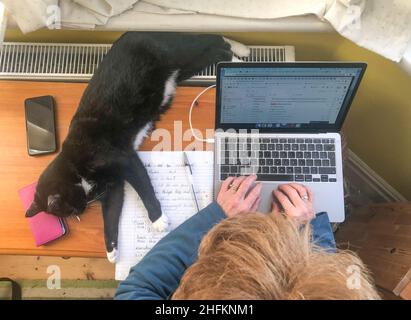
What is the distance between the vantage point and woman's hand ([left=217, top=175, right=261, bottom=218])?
2.71 ft

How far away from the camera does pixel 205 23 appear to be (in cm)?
90

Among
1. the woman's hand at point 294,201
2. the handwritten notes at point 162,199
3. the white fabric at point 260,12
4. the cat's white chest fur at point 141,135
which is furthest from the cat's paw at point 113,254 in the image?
the white fabric at point 260,12

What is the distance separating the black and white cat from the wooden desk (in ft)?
0.09

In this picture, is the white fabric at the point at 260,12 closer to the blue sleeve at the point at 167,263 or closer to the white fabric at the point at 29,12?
the white fabric at the point at 29,12

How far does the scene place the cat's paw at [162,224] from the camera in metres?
0.86

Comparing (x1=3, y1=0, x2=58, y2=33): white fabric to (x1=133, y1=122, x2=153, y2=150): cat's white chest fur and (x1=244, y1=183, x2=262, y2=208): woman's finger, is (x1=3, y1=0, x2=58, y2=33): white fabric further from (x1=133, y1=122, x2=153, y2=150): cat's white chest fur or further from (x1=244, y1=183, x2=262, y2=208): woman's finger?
(x1=244, y1=183, x2=262, y2=208): woman's finger

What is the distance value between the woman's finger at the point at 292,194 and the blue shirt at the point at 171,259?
0.06m

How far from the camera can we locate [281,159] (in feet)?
2.96

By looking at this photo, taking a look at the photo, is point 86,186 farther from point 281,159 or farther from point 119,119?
point 281,159

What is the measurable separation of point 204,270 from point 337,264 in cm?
18

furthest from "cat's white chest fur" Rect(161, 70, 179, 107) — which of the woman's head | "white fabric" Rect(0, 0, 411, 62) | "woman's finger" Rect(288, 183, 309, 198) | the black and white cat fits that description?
the woman's head

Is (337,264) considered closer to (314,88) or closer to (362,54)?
(314,88)

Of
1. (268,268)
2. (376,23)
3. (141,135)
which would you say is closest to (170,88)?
(141,135)
